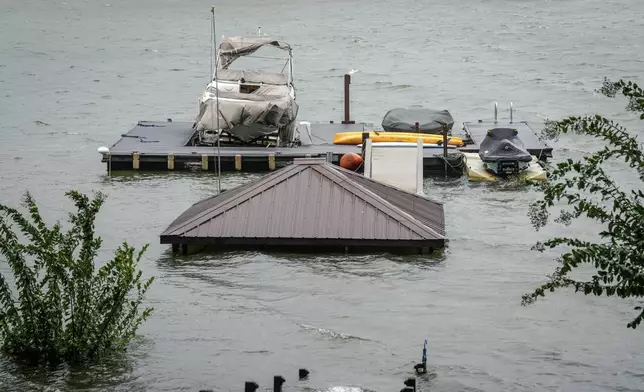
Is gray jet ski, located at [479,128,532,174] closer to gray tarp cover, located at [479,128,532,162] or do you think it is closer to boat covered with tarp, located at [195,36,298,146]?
gray tarp cover, located at [479,128,532,162]

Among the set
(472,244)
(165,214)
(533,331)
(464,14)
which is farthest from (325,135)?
(464,14)

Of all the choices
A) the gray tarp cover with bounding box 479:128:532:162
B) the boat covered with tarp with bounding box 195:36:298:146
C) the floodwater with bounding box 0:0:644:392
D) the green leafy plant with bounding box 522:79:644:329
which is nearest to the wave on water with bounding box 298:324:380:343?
the floodwater with bounding box 0:0:644:392

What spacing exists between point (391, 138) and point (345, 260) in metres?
12.4

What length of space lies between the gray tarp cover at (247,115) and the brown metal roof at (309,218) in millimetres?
11684

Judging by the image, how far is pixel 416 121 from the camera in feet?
137

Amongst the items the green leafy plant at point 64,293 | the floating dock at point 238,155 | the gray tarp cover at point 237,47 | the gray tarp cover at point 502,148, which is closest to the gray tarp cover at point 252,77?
the gray tarp cover at point 237,47

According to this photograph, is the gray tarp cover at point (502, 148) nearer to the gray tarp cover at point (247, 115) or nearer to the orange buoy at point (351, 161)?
the orange buoy at point (351, 161)

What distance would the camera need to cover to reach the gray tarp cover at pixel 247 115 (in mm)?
38938

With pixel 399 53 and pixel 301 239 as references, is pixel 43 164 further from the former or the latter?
pixel 399 53

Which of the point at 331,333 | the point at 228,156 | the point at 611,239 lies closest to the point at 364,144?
the point at 228,156

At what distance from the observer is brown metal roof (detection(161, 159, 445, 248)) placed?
26.5 m

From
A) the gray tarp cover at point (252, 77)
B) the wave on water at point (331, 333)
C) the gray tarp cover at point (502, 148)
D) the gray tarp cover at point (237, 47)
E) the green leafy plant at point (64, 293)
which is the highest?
the gray tarp cover at point (237, 47)

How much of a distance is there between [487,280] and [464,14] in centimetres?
8129

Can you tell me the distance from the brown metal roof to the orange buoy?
25.0 feet
